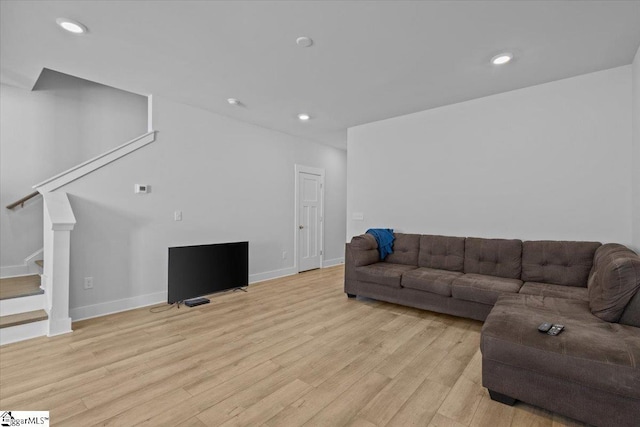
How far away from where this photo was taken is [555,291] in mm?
2758

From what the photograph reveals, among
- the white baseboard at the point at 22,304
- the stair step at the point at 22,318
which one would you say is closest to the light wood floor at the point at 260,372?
the stair step at the point at 22,318

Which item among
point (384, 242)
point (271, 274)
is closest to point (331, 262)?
point (271, 274)

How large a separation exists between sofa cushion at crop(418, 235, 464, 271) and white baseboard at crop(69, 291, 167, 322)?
3583 mm

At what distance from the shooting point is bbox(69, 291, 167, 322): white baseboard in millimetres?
3283

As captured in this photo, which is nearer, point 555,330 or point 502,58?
point 555,330

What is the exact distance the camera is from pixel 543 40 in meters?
2.54

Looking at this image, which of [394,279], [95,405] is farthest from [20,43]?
[394,279]

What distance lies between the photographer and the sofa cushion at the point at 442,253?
12.2 ft

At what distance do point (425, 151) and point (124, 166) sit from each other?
13.3 feet

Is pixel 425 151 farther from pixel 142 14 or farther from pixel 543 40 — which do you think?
pixel 142 14

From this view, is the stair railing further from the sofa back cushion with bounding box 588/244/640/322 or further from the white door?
the sofa back cushion with bounding box 588/244/640/322

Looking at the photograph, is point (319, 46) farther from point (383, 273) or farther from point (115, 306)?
point (115, 306)

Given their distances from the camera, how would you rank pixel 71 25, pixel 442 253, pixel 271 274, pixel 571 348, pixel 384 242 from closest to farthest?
pixel 571 348
pixel 71 25
pixel 442 253
pixel 384 242
pixel 271 274

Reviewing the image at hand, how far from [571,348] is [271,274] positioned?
4.35 metres
